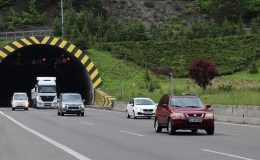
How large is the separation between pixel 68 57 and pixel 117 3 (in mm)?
37931

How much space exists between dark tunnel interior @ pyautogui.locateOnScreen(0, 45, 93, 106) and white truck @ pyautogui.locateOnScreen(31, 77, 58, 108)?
4886mm

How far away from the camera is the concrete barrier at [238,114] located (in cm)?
3297

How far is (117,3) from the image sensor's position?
382ft

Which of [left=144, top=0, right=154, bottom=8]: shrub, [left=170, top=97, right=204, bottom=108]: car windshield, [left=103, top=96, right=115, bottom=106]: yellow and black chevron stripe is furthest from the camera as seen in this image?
[left=144, top=0, right=154, bottom=8]: shrub

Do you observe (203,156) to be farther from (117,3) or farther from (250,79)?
(117,3)

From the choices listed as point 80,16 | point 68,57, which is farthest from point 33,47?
point 80,16

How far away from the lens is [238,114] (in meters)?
35.4

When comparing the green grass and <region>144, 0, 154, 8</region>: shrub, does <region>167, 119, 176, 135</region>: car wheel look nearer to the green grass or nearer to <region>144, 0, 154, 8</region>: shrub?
the green grass

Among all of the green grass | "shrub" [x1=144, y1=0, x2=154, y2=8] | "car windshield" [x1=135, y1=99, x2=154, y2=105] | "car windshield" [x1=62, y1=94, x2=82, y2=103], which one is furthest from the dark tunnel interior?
"car windshield" [x1=135, y1=99, x2=154, y2=105]

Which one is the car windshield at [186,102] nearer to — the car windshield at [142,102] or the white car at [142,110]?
the white car at [142,110]

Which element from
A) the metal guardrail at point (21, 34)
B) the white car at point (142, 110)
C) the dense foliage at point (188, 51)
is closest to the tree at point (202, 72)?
the dense foliage at point (188, 51)

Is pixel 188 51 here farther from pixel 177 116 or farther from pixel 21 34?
pixel 177 116

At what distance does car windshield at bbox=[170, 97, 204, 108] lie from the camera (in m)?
26.2

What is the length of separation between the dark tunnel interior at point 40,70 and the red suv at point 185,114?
4719 centimetres
